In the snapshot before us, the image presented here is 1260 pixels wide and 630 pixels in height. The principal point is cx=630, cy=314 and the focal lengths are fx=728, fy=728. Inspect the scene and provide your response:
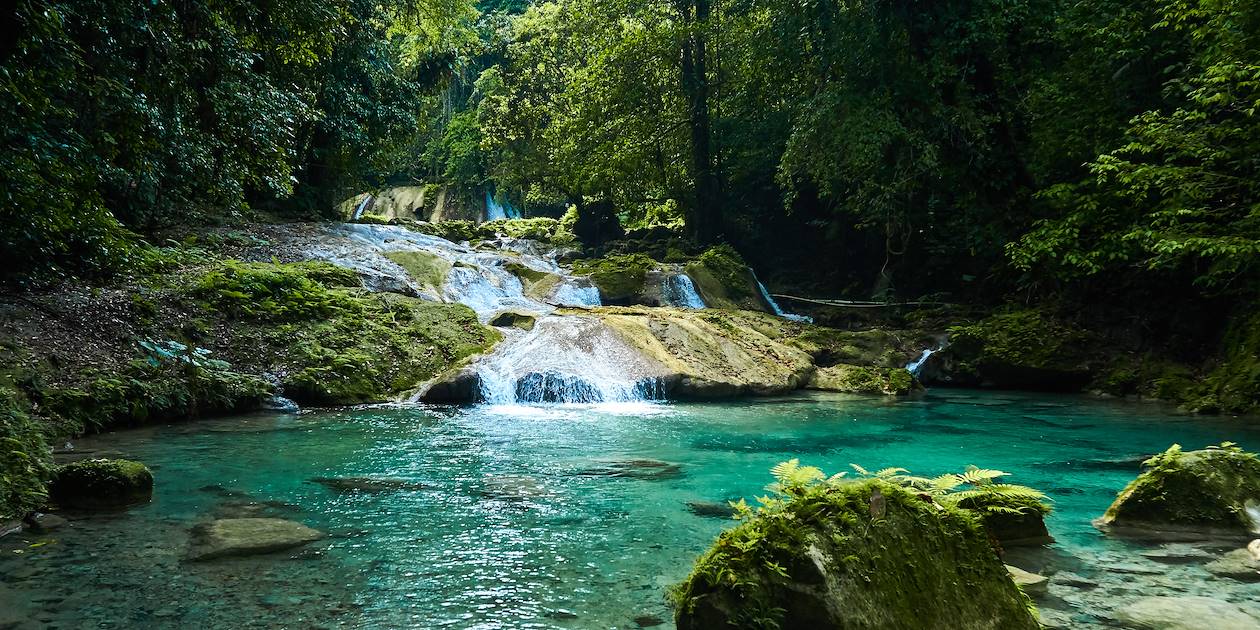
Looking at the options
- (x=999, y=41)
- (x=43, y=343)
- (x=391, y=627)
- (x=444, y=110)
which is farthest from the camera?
(x=444, y=110)

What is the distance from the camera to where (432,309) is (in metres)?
14.2

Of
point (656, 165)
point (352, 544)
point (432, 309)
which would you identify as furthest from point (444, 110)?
point (352, 544)

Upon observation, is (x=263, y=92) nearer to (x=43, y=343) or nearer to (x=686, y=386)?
(x=43, y=343)

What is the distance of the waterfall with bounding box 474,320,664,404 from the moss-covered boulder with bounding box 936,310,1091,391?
22.4 ft

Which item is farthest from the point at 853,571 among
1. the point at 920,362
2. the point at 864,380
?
the point at 920,362

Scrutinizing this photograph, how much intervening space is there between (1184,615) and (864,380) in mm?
10682

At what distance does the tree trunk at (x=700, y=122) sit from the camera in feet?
74.4

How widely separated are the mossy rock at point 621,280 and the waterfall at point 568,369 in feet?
15.8

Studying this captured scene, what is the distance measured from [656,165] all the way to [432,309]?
11995 mm

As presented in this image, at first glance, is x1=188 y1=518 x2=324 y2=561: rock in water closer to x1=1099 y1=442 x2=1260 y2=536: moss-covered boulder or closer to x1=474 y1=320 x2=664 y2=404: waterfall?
x1=1099 y1=442 x2=1260 y2=536: moss-covered boulder

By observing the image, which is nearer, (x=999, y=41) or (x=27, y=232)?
(x=27, y=232)

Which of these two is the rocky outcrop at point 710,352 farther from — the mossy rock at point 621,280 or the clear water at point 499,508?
the mossy rock at point 621,280

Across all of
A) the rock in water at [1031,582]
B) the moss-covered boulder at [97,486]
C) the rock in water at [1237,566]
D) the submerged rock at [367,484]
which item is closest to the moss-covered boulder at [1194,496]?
the rock in water at [1237,566]

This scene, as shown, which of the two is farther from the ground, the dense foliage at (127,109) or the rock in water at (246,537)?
the dense foliage at (127,109)
